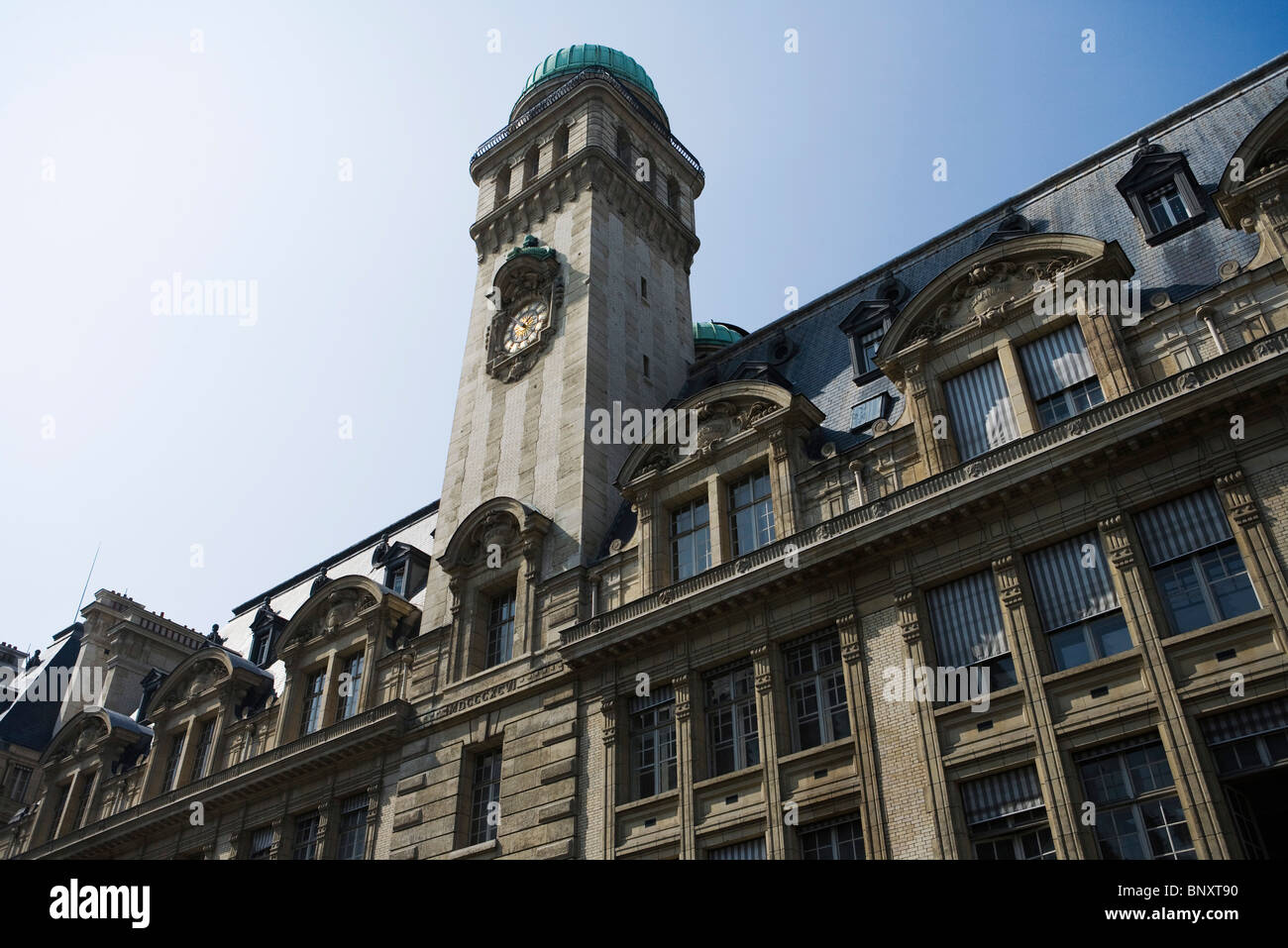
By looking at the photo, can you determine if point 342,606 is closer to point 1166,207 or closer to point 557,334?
point 557,334

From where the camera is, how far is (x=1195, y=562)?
20234mm

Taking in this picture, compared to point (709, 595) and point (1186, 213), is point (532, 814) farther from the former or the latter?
point (1186, 213)

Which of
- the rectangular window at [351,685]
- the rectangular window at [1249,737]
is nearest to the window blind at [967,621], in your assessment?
the rectangular window at [1249,737]

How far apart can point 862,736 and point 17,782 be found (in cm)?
4583

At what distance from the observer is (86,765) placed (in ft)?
144

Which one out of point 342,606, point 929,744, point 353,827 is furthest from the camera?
point 342,606

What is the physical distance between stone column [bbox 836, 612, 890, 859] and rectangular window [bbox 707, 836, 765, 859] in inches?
99.0

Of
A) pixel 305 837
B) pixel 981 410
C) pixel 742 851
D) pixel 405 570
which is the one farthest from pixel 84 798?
pixel 981 410

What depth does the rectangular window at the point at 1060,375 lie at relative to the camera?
77.7 ft
